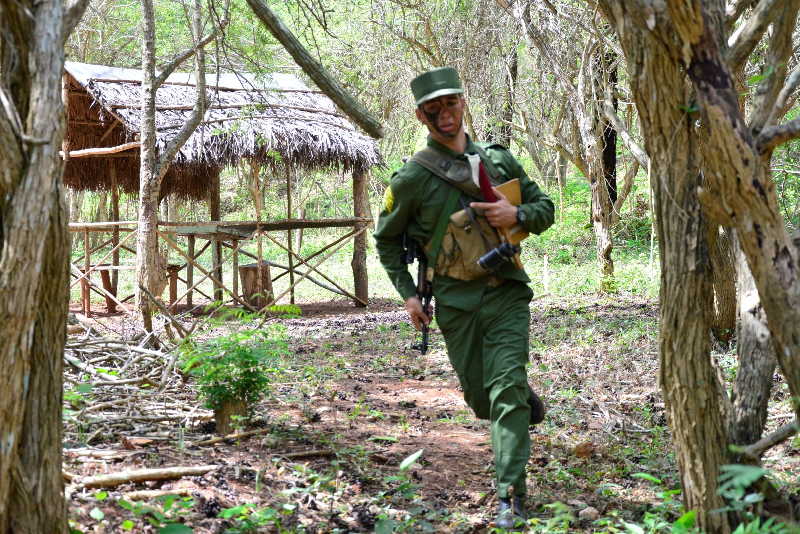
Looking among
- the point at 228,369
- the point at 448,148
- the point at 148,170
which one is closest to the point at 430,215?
the point at 448,148

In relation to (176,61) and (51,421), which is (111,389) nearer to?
(51,421)

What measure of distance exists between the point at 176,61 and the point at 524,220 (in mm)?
6196

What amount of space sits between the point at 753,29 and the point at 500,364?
189cm

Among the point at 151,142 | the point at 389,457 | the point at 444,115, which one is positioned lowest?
the point at 389,457

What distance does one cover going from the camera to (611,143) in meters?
16.9

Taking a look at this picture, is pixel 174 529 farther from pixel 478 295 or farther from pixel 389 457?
pixel 389 457

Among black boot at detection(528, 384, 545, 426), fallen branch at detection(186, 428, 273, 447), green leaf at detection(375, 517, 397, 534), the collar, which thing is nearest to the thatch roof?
fallen branch at detection(186, 428, 273, 447)

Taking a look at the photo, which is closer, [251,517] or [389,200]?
[251,517]

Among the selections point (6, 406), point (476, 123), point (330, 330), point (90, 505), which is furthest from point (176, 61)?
point (476, 123)

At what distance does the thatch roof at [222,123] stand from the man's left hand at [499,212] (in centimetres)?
810

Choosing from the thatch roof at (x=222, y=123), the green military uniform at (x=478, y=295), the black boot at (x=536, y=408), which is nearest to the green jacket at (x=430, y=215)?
the green military uniform at (x=478, y=295)

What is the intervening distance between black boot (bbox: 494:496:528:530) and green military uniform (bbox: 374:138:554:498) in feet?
1.09

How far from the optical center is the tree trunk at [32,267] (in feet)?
8.40

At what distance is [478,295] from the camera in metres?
4.40
